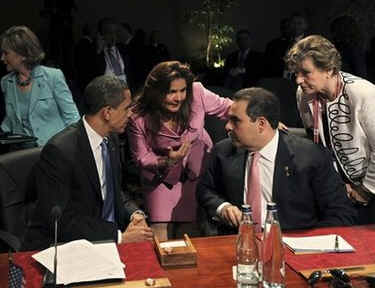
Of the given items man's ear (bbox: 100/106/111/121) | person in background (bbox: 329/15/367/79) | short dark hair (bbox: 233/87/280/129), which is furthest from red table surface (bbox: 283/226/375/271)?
person in background (bbox: 329/15/367/79)

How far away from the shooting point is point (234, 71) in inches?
247

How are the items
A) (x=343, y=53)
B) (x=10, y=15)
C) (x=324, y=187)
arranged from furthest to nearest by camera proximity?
1. (x=10, y=15)
2. (x=343, y=53)
3. (x=324, y=187)

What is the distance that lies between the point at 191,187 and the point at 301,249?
4.43ft

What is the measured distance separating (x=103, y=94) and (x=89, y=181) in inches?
15.7

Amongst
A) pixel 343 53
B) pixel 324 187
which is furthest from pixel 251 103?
pixel 343 53

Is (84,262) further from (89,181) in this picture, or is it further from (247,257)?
(89,181)

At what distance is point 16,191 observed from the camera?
248 cm

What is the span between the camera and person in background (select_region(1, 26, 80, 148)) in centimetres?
352

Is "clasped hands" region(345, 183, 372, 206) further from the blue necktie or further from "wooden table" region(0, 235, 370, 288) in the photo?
the blue necktie

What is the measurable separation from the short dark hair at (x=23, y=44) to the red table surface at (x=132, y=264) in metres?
1.72

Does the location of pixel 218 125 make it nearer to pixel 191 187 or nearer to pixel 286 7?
pixel 191 187

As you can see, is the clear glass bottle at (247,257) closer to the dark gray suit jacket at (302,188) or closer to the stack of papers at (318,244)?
the stack of papers at (318,244)

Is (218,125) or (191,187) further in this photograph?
(218,125)

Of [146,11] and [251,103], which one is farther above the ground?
[146,11]
